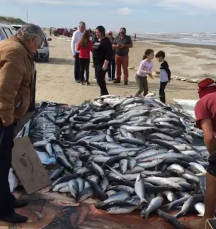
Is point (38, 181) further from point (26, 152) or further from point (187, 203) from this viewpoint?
point (187, 203)

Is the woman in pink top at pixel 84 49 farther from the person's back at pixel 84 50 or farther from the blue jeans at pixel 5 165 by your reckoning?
the blue jeans at pixel 5 165

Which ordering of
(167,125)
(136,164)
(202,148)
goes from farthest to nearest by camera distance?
(167,125), (202,148), (136,164)

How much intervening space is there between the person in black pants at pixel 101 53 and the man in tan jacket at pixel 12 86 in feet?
21.0

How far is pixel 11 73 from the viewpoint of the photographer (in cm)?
355

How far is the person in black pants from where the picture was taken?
1016 cm

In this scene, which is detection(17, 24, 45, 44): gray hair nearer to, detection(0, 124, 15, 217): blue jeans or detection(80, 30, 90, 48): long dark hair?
detection(0, 124, 15, 217): blue jeans

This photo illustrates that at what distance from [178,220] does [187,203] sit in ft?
1.06

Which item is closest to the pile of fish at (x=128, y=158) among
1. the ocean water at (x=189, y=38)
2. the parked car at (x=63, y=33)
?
the ocean water at (x=189, y=38)

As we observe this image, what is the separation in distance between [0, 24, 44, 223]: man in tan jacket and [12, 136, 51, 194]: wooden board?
0.78m

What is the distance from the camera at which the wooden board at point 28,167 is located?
4969 millimetres

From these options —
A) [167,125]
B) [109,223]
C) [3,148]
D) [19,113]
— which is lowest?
[109,223]

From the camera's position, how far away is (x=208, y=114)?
3.69 m

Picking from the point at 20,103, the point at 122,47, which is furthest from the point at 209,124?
the point at 122,47

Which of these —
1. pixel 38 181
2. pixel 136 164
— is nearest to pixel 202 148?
pixel 136 164
